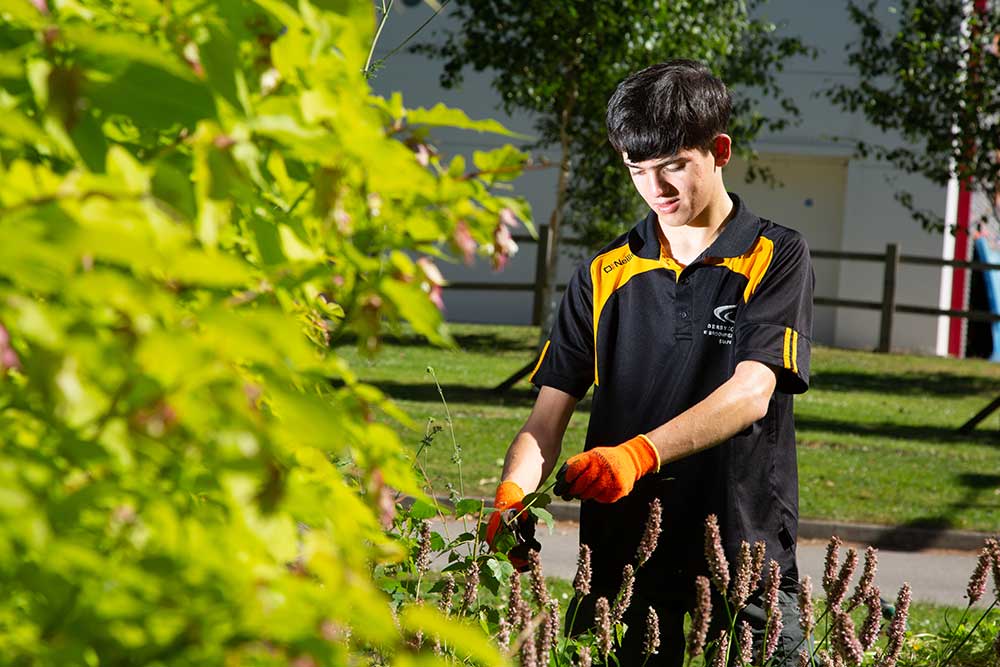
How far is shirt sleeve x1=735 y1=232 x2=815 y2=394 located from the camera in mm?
3059

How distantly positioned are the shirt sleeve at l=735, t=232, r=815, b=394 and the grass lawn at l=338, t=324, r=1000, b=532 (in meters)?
1.69

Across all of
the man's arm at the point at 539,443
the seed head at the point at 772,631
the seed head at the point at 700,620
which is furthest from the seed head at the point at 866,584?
the man's arm at the point at 539,443

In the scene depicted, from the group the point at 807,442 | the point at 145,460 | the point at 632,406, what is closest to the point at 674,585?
the point at 632,406

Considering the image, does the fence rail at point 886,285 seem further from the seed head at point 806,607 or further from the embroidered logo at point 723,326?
the seed head at point 806,607

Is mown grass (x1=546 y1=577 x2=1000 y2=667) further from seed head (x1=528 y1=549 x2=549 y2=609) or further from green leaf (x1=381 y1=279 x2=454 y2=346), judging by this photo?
green leaf (x1=381 y1=279 x2=454 y2=346)

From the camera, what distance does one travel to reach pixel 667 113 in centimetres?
305

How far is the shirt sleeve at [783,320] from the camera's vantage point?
3.06m

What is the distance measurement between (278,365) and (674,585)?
7.86 ft

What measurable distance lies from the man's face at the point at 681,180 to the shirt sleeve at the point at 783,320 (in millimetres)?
217

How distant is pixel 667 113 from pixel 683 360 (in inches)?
22.9

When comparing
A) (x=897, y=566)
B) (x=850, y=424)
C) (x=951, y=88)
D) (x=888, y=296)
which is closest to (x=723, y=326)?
(x=897, y=566)

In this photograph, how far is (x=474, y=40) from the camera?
15.5 metres

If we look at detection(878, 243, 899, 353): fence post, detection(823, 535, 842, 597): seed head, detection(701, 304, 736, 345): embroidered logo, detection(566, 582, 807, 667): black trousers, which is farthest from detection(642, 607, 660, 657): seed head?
detection(878, 243, 899, 353): fence post

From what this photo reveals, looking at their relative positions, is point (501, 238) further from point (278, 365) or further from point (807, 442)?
point (807, 442)
